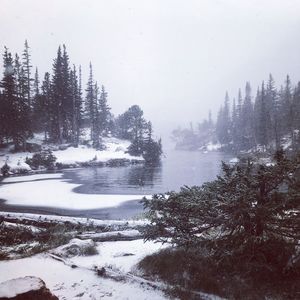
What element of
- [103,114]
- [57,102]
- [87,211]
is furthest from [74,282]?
[103,114]

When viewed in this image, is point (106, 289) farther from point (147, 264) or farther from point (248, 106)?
point (248, 106)

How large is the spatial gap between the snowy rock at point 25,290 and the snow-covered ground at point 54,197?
47.0 feet

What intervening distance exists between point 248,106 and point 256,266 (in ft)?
331

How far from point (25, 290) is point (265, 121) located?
223 ft

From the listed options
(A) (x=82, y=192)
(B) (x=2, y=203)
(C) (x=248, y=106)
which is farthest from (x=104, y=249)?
(C) (x=248, y=106)

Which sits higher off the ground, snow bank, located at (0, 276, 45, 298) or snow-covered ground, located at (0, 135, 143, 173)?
snow-covered ground, located at (0, 135, 143, 173)

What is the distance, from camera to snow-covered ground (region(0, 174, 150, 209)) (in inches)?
824

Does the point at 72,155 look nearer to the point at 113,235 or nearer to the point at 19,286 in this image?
the point at 113,235

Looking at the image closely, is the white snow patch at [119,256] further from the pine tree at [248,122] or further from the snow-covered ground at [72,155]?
the pine tree at [248,122]

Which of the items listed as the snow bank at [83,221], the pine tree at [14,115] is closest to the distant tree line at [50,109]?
the pine tree at [14,115]

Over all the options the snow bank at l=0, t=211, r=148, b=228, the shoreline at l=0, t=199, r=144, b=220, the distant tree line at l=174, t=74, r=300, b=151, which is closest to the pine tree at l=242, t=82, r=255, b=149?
the distant tree line at l=174, t=74, r=300, b=151

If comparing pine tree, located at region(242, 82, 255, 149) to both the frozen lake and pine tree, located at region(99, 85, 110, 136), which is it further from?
the frozen lake

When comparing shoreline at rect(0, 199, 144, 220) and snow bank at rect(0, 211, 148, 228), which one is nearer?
snow bank at rect(0, 211, 148, 228)

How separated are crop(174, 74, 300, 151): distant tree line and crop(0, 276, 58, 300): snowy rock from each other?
5243 centimetres
